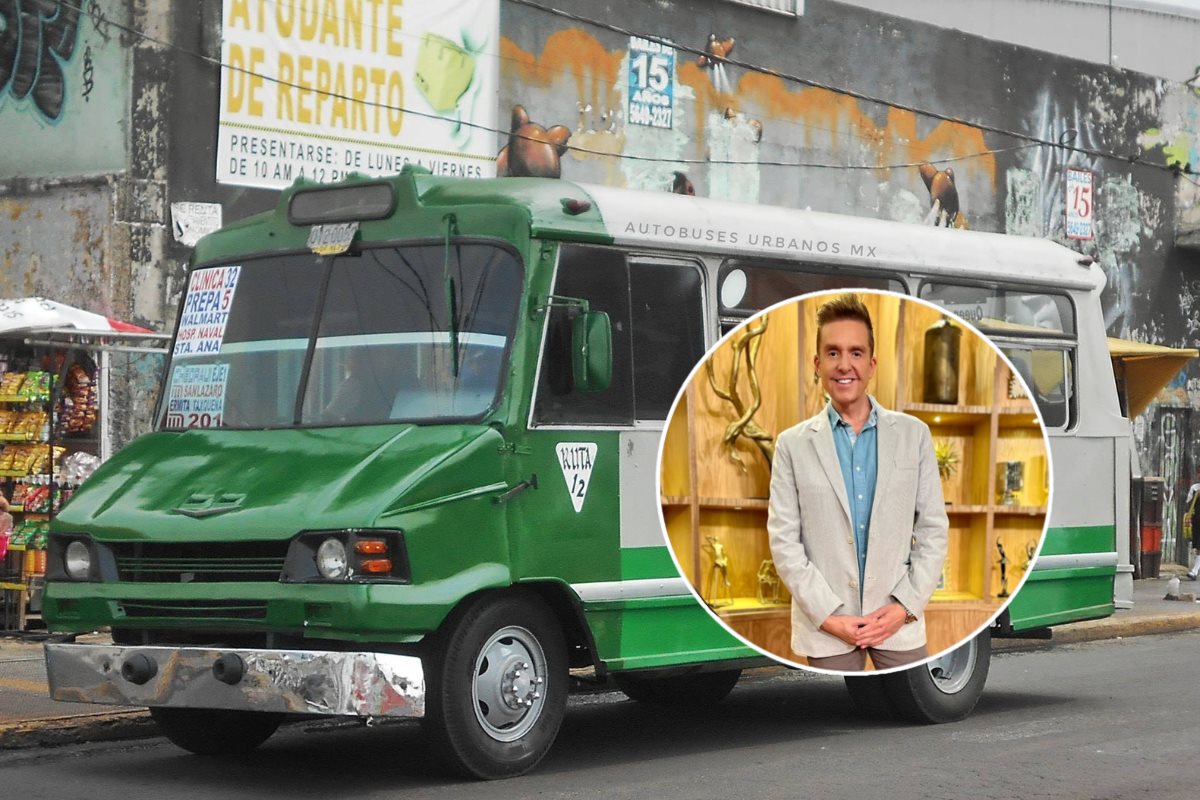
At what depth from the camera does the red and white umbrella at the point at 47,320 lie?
1470cm

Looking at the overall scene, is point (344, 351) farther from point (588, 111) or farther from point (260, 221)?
point (588, 111)

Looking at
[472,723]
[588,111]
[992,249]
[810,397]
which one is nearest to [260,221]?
[472,723]

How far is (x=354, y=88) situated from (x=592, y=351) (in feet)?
35.1

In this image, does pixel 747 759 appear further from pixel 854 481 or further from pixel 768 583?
pixel 854 481

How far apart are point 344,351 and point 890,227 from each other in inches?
124

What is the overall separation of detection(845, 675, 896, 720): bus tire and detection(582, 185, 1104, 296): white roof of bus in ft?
7.53

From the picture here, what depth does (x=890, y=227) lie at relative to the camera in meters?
10.1

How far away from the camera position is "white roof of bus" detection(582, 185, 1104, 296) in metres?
9.12

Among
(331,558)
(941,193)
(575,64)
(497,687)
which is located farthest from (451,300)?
(941,193)

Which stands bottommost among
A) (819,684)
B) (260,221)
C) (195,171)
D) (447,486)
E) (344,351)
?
(819,684)

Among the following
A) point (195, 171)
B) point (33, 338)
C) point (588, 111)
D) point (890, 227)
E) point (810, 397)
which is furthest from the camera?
point (588, 111)

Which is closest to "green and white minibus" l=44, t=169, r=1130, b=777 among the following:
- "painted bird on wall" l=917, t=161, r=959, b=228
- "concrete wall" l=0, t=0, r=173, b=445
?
"concrete wall" l=0, t=0, r=173, b=445

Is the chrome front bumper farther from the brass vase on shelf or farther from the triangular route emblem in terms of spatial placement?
the brass vase on shelf

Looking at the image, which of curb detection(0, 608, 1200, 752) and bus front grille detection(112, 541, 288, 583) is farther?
Result: curb detection(0, 608, 1200, 752)
